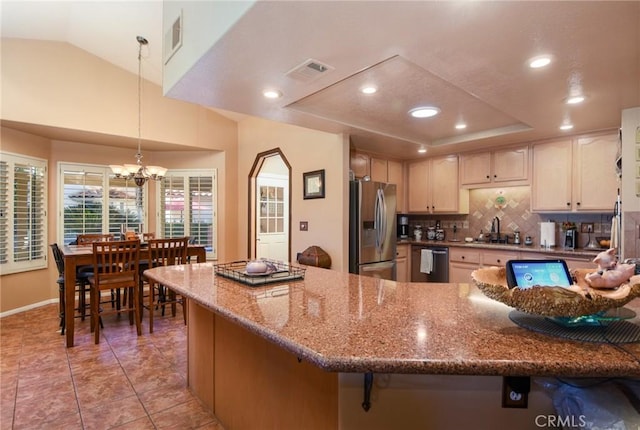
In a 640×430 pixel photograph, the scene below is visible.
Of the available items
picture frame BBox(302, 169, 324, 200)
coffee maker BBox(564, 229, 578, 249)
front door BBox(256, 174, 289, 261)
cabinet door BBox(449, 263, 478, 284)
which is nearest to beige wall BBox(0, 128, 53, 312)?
front door BBox(256, 174, 289, 261)

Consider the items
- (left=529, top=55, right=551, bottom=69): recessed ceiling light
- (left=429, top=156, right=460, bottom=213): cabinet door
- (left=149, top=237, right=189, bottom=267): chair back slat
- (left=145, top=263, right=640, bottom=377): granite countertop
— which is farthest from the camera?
(left=429, top=156, right=460, bottom=213): cabinet door

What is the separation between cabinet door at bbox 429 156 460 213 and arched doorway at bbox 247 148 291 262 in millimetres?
2472

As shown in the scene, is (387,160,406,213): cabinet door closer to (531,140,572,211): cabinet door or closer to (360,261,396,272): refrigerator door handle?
(360,261,396,272): refrigerator door handle

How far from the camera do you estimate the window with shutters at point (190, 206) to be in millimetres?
5516

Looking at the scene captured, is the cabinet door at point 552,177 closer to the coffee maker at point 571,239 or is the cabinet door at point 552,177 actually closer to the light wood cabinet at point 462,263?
the coffee maker at point 571,239

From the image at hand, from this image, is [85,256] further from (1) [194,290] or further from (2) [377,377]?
(2) [377,377]

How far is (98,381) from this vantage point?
251 centimetres

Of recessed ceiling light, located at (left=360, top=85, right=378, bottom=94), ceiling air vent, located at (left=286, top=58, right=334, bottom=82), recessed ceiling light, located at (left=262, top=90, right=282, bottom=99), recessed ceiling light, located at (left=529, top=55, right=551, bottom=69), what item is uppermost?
recessed ceiling light, located at (left=360, top=85, right=378, bottom=94)

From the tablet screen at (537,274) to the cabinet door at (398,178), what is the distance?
3.86 metres

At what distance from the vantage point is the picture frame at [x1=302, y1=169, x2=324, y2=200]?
4.02m

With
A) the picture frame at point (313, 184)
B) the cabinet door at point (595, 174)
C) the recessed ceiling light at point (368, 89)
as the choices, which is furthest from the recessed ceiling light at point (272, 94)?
the cabinet door at point (595, 174)

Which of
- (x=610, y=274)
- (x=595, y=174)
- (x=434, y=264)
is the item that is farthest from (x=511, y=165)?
(x=610, y=274)

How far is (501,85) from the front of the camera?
2.26 m

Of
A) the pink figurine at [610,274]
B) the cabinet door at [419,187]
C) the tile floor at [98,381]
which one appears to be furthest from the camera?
the cabinet door at [419,187]
